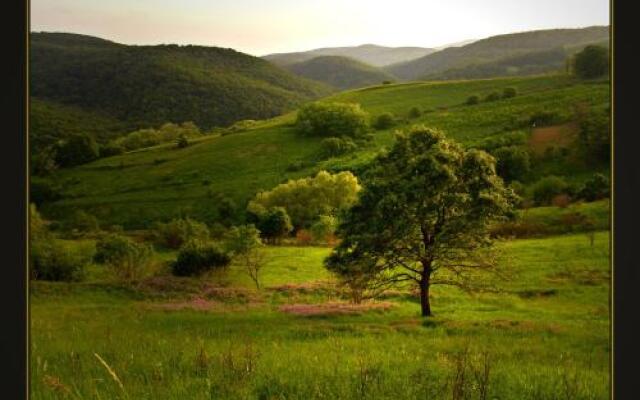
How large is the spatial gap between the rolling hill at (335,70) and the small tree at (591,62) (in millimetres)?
2234

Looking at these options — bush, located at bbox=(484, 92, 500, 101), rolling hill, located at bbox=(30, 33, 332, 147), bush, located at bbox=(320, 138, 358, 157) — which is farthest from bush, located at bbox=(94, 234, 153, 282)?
bush, located at bbox=(484, 92, 500, 101)

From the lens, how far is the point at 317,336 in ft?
19.3

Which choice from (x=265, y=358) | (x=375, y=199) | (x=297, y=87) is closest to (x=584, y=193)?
(x=375, y=199)

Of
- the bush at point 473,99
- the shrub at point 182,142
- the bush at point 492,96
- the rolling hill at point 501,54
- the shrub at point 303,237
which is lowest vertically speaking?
the shrub at point 303,237

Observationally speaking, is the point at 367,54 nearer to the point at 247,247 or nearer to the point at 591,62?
the point at 591,62

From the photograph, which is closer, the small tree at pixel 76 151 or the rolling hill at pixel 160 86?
the rolling hill at pixel 160 86

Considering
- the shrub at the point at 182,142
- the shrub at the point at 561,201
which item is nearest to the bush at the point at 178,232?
the shrub at the point at 182,142

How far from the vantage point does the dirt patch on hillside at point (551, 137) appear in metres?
6.57

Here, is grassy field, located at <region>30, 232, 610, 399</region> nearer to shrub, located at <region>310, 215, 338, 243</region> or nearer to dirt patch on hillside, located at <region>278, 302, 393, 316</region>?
dirt patch on hillside, located at <region>278, 302, 393, 316</region>

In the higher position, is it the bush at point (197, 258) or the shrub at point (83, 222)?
the shrub at point (83, 222)

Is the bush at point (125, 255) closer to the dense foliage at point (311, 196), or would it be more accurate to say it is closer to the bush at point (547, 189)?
the dense foliage at point (311, 196)

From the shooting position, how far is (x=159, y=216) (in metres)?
6.80

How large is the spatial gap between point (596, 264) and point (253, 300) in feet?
14.5

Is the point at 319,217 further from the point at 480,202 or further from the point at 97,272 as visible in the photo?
the point at 97,272
